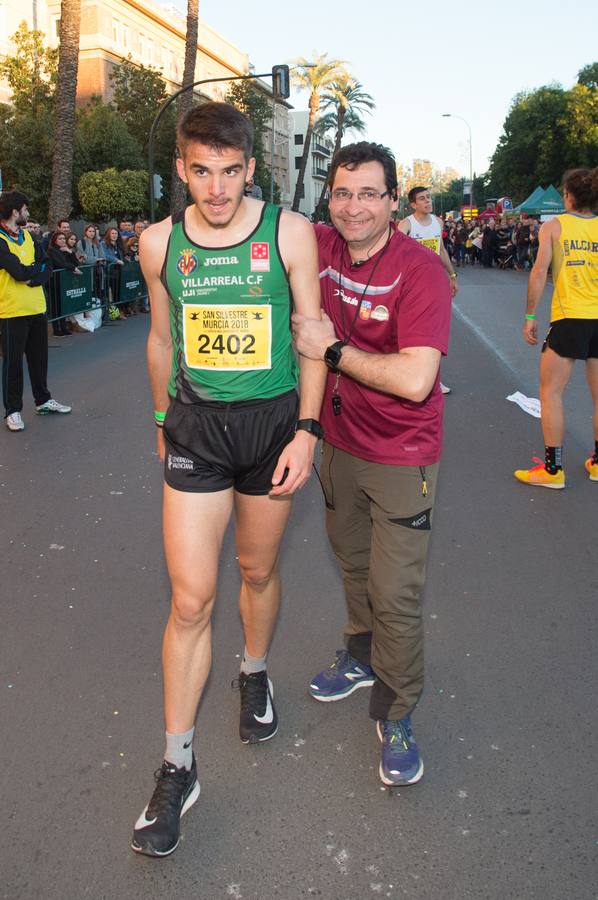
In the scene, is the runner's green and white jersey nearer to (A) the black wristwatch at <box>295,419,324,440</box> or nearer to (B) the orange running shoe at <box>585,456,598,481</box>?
(A) the black wristwatch at <box>295,419,324,440</box>

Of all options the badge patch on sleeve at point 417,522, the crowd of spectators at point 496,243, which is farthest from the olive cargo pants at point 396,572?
the crowd of spectators at point 496,243

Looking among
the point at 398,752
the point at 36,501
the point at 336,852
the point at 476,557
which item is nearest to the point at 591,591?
the point at 476,557

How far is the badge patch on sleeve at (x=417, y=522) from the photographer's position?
2.91 m

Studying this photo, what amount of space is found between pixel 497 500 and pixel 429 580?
4.97ft

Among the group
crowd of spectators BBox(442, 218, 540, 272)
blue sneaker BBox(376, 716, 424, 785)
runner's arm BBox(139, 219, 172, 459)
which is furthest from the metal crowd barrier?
crowd of spectators BBox(442, 218, 540, 272)

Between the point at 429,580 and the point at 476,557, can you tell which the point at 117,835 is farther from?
the point at 476,557

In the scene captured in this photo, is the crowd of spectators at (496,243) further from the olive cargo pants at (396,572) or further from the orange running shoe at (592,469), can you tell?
the olive cargo pants at (396,572)

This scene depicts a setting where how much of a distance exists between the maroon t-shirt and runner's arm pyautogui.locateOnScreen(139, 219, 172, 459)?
58cm

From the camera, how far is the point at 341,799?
2818mm

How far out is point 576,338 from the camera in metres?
6.00

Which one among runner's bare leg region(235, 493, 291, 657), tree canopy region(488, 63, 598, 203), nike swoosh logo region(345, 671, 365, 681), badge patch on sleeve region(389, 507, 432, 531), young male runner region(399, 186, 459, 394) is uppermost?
tree canopy region(488, 63, 598, 203)

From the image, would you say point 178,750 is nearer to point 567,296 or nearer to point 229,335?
point 229,335

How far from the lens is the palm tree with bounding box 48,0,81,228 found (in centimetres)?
1853

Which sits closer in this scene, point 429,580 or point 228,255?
point 228,255
